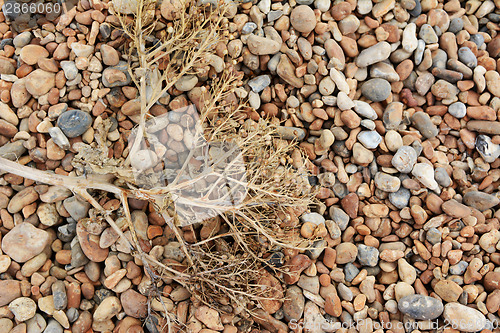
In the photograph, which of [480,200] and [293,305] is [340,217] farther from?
[480,200]

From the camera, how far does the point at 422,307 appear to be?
204cm

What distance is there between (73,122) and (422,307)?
207 cm

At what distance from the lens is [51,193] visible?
81.3 inches

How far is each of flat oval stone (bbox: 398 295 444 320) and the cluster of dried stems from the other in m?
0.64

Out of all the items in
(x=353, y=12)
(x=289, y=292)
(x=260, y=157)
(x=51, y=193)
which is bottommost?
(x=289, y=292)

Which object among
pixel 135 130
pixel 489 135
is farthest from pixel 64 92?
pixel 489 135

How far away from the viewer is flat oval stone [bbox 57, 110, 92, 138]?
2.04 metres

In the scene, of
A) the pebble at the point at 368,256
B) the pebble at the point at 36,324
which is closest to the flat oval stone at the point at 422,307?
the pebble at the point at 368,256

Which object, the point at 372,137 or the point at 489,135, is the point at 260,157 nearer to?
the point at 372,137

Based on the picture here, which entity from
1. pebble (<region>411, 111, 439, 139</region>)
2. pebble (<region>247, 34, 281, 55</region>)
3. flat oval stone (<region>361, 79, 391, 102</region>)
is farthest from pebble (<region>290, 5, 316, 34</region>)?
pebble (<region>411, 111, 439, 139</region>)

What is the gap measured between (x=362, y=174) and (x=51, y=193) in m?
1.74

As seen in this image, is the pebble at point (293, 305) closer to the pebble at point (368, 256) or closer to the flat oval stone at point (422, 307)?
the pebble at point (368, 256)

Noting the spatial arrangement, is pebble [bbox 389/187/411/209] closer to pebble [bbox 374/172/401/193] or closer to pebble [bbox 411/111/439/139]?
pebble [bbox 374/172/401/193]

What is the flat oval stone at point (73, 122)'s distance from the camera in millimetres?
2045
